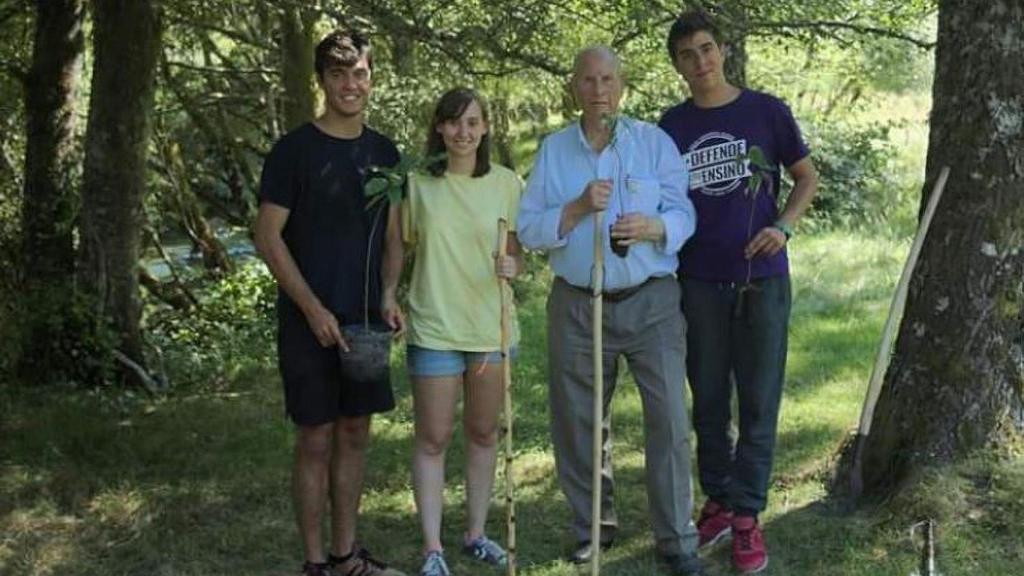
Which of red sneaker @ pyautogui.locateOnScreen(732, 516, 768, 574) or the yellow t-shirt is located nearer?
the yellow t-shirt

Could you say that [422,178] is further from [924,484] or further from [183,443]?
[183,443]

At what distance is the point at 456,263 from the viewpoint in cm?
394

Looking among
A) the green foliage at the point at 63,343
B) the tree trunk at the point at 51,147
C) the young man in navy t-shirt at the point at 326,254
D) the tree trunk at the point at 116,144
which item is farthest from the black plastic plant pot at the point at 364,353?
the tree trunk at the point at 51,147

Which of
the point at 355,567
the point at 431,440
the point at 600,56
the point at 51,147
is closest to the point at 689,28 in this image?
the point at 600,56

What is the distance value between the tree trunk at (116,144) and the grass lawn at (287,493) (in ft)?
2.45

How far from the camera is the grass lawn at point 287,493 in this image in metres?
4.25

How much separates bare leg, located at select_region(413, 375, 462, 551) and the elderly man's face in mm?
1015

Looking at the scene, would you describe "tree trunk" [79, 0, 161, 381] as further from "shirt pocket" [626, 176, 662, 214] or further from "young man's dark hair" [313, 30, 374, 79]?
"shirt pocket" [626, 176, 662, 214]

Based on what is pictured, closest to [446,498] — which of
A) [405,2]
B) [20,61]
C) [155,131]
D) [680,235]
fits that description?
[680,235]

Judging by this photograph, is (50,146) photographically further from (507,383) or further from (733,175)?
(733,175)

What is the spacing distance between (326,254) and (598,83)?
3.35ft

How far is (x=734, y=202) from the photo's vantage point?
157 inches

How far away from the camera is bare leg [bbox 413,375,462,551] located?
403 centimetres

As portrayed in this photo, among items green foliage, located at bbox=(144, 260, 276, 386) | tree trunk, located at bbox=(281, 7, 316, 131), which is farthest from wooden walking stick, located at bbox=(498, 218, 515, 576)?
tree trunk, located at bbox=(281, 7, 316, 131)
